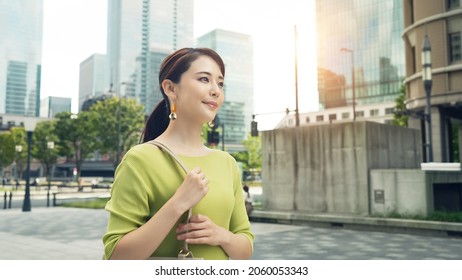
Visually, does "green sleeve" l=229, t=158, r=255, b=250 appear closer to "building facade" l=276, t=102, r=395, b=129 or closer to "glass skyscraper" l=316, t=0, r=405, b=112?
"building facade" l=276, t=102, r=395, b=129

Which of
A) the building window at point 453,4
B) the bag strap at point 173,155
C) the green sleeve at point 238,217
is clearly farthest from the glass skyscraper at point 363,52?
the bag strap at point 173,155

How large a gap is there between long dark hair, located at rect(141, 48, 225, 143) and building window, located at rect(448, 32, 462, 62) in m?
22.6

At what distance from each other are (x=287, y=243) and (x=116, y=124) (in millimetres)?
31577

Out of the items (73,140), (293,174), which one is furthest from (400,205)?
(73,140)

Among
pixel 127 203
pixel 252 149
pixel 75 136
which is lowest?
pixel 127 203

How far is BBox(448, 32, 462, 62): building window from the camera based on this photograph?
21.3 metres

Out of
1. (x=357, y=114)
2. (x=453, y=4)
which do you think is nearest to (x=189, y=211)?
(x=453, y=4)

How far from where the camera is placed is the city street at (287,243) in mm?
8891

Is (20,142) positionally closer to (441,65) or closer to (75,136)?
(75,136)

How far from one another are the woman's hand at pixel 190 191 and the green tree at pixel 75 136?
150 ft

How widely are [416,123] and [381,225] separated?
45.5ft

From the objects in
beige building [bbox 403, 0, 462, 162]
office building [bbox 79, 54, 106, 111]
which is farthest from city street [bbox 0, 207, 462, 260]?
beige building [bbox 403, 0, 462, 162]

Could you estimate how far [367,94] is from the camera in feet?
296

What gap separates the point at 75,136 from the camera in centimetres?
4816
